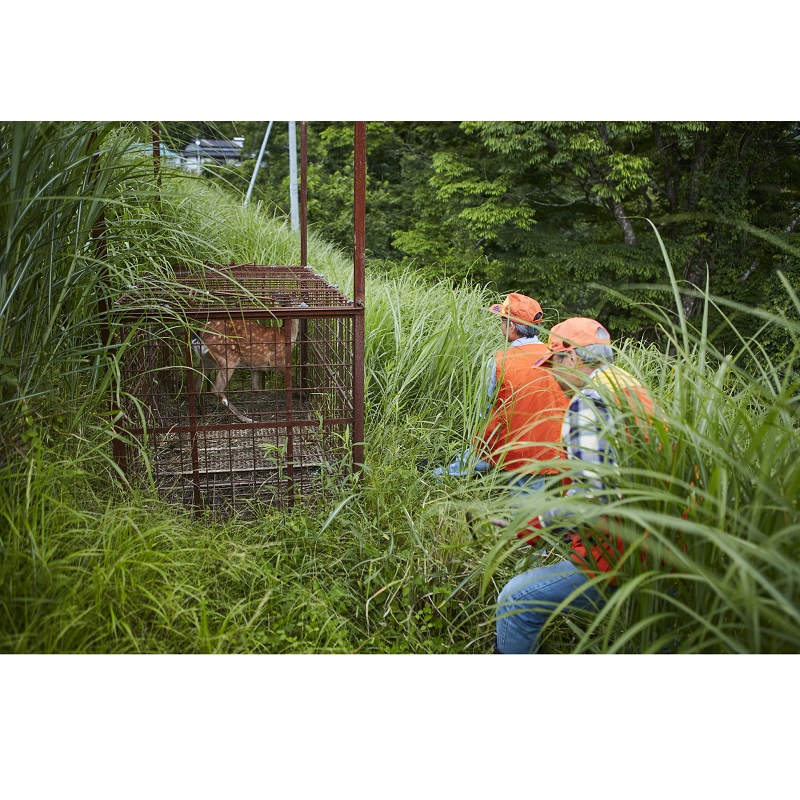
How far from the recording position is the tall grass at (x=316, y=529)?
127 cm

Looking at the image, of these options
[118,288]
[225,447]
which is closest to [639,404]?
[118,288]

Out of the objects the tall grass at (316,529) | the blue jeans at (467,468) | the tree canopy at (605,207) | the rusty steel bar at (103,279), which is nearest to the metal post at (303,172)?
the tall grass at (316,529)

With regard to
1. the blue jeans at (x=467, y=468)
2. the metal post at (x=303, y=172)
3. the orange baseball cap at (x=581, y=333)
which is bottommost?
the blue jeans at (x=467, y=468)

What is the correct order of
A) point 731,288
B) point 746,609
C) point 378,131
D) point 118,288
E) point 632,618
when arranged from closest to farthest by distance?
point 746,609, point 632,618, point 118,288, point 731,288, point 378,131

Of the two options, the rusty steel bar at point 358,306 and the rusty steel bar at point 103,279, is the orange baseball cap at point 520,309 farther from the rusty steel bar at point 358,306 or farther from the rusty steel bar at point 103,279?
the rusty steel bar at point 103,279

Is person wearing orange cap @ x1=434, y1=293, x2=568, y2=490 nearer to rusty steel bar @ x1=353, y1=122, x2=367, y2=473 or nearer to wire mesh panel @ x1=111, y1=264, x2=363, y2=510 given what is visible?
rusty steel bar @ x1=353, y1=122, x2=367, y2=473

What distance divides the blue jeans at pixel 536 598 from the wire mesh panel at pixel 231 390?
0.90 meters

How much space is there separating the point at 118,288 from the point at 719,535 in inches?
76.9

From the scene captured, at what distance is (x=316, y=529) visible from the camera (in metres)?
2.39

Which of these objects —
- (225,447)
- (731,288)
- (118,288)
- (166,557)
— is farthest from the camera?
(731,288)

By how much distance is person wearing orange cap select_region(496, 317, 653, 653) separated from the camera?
4.87 ft

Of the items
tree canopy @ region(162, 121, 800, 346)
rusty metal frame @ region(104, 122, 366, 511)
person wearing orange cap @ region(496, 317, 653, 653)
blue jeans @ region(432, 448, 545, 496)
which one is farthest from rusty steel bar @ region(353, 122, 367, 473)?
tree canopy @ region(162, 121, 800, 346)

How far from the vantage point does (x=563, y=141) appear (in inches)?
399

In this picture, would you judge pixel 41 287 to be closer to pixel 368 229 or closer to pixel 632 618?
pixel 632 618
